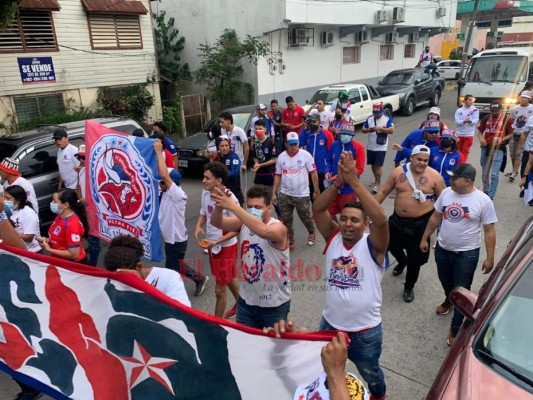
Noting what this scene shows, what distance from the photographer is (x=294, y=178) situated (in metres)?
5.97

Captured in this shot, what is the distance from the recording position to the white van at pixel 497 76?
1427cm

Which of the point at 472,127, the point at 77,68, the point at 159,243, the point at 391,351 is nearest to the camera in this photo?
the point at 391,351

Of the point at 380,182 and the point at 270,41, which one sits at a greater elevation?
the point at 270,41

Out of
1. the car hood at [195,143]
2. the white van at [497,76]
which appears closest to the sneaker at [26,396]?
the car hood at [195,143]

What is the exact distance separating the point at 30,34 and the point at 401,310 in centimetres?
1203

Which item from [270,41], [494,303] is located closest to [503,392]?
[494,303]

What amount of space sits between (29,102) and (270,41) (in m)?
8.96

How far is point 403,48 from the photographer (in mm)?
26828

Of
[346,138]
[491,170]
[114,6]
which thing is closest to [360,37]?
[114,6]

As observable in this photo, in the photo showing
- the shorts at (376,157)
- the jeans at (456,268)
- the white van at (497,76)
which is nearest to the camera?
the jeans at (456,268)

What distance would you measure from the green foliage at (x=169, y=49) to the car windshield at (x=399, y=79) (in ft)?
26.8

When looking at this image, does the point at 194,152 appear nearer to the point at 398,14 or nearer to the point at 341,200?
the point at 341,200

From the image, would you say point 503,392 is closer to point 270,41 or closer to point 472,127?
point 472,127

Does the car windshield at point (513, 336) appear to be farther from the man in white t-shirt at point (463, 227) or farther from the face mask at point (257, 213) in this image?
the face mask at point (257, 213)
